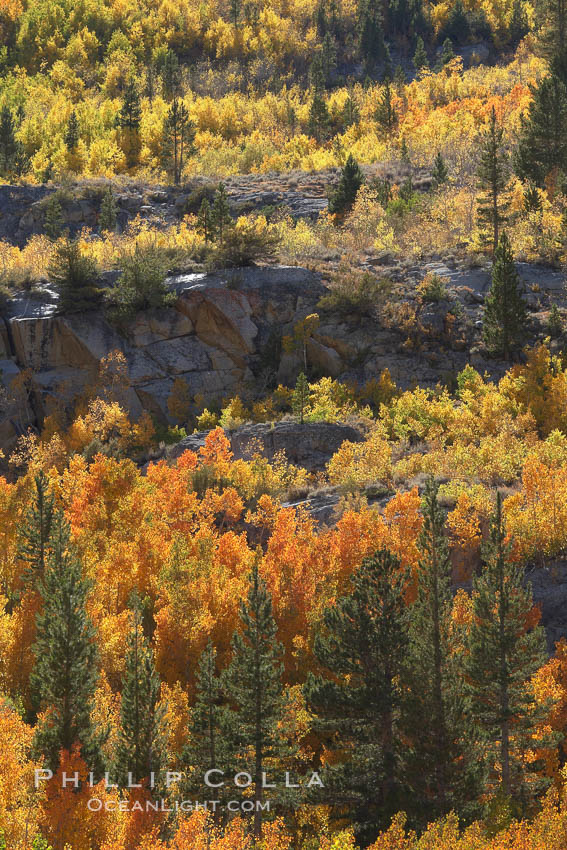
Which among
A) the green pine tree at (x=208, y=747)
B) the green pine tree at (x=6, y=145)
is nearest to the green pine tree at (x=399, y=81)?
the green pine tree at (x=6, y=145)

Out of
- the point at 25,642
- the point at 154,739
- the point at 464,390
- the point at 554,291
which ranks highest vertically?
the point at 554,291

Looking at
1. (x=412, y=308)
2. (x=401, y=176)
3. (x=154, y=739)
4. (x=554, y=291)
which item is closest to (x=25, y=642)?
(x=154, y=739)

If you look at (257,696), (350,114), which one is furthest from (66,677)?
(350,114)

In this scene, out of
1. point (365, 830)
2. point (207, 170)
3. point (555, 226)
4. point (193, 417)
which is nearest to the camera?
point (365, 830)

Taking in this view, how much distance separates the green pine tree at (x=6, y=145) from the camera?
89.2 m

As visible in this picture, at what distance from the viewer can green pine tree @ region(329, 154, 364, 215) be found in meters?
74.8

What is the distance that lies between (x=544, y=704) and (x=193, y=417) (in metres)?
33.1

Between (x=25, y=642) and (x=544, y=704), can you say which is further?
(x=25, y=642)

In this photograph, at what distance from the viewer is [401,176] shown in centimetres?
8612

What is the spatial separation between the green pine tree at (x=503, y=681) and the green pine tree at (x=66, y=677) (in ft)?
49.1

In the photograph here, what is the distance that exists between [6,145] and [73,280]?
3984cm

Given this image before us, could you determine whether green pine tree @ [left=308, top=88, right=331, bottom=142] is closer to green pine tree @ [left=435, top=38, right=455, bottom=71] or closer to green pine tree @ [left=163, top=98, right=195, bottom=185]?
green pine tree @ [left=163, top=98, right=195, bottom=185]

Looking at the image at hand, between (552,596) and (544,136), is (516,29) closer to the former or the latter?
(544,136)

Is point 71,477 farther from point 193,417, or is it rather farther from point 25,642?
point 25,642
